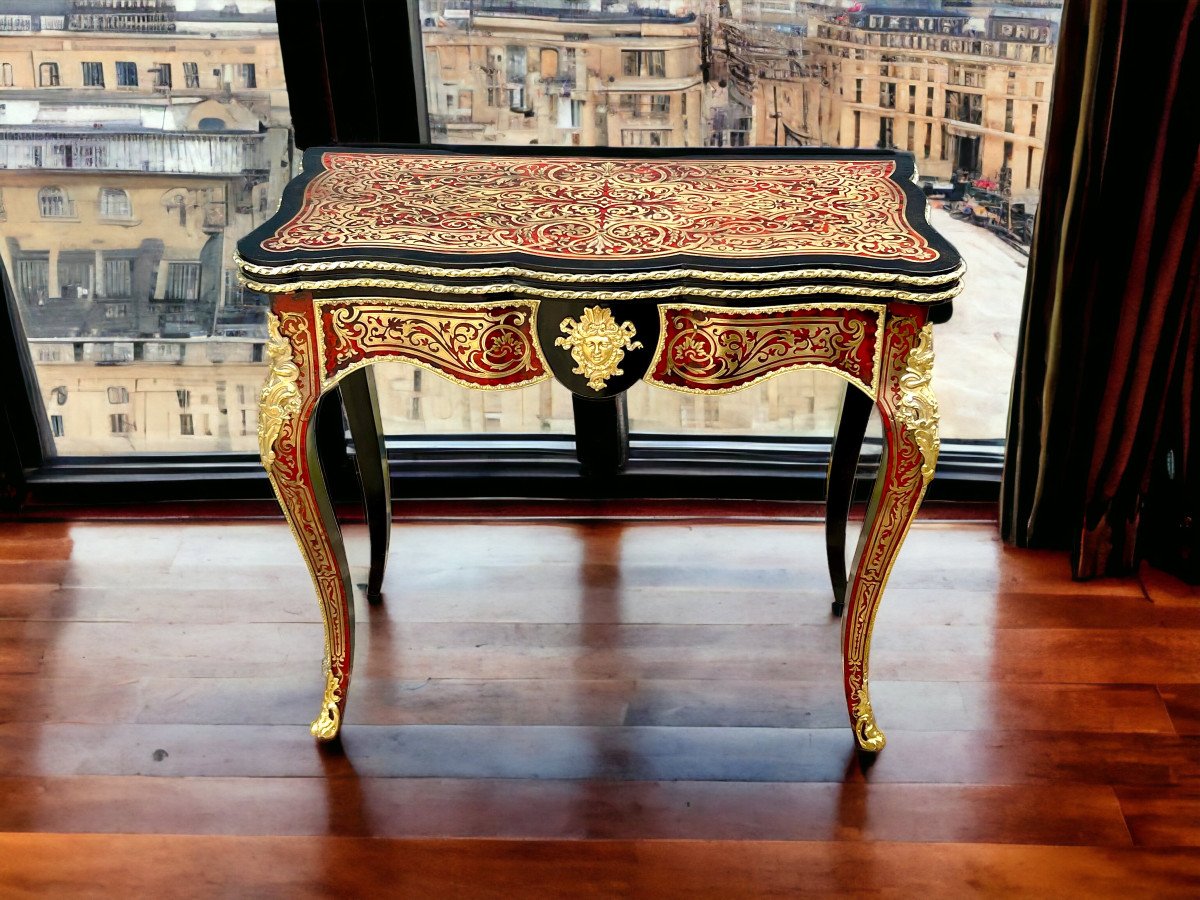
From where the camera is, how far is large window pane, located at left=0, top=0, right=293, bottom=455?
86.0 inches

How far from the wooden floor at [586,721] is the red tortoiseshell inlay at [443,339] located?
25.1 inches

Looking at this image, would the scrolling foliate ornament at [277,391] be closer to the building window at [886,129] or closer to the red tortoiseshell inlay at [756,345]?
the red tortoiseshell inlay at [756,345]

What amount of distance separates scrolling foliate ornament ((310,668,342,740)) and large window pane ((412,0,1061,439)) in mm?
1002

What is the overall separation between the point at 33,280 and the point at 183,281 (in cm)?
28

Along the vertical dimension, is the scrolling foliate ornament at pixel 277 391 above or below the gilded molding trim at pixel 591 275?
below

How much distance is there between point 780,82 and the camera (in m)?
2.20

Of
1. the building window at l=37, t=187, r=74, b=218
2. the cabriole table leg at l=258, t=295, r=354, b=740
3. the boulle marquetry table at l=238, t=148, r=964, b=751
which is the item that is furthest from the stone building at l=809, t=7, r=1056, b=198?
the building window at l=37, t=187, r=74, b=218

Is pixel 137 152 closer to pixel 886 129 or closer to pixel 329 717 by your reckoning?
pixel 329 717

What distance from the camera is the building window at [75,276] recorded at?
235cm

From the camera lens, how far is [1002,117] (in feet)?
7.27

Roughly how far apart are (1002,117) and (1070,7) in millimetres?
336

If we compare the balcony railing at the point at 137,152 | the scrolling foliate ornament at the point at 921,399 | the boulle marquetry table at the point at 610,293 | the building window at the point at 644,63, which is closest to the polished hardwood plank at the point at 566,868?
the boulle marquetry table at the point at 610,293

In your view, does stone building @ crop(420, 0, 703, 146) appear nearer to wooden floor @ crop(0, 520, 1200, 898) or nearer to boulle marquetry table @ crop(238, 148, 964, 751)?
boulle marquetry table @ crop(238, 148, 964, 751)

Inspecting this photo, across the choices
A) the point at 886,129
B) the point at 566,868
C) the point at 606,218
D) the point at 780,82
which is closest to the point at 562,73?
the point at 780,82
